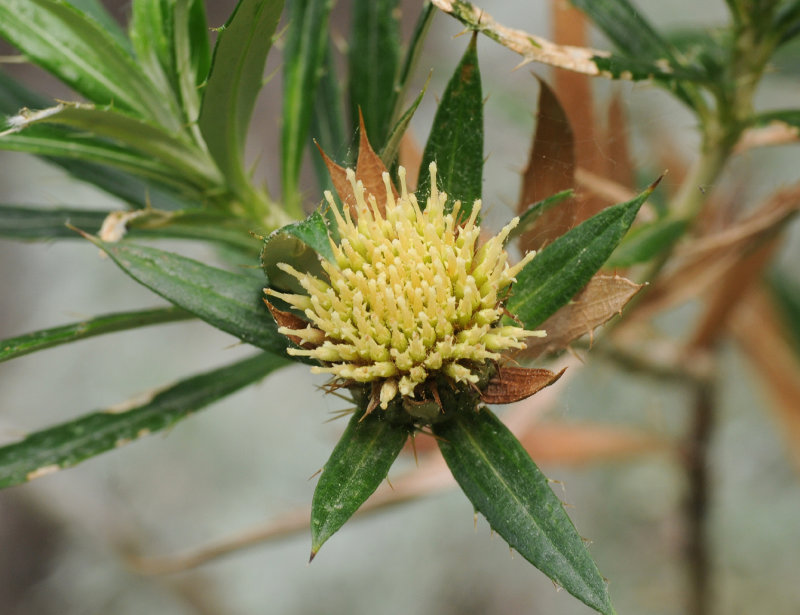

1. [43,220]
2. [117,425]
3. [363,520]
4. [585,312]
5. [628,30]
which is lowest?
[363,520]

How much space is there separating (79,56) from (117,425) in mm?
397

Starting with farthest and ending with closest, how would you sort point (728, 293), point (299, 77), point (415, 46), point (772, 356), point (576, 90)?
point (772, 356) → point (728, 293) → point (576, 90) → point (299, 77) → point (415, 46)

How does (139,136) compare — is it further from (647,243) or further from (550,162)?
(647,243)

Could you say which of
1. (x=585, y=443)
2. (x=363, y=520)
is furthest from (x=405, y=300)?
(x=363, y=520)

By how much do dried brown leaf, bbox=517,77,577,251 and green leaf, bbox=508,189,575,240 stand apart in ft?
0.10

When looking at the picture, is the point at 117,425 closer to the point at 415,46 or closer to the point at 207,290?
the point at 207,290

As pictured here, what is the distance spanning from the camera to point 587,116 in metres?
1.04

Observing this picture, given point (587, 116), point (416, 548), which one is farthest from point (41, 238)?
point (416, 548)

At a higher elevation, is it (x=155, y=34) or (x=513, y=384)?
(x=155, y=34)

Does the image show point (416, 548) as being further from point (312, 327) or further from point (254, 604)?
point (312, 327)

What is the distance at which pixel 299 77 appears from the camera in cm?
90

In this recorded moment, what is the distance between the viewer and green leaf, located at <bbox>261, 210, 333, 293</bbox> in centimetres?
54

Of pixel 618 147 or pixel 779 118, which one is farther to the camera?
pixel 618 147

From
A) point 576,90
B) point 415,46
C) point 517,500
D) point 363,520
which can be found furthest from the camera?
point 363,520
